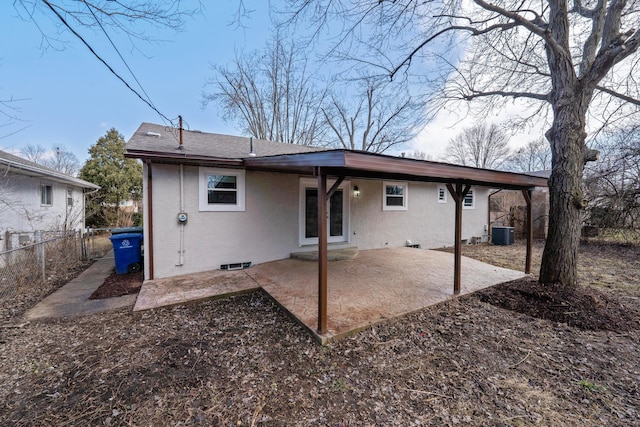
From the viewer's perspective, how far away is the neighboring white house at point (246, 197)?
4324 millimetres

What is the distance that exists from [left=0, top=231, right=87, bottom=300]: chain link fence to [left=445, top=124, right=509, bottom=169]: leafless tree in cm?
2874

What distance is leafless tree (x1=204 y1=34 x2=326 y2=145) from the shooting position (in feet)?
50.1

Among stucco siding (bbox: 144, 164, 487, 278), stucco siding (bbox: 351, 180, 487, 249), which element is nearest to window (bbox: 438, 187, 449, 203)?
stucco siding (bbox: 351, 180, 487, 249)

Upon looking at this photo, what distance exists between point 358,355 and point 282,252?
13.3ft

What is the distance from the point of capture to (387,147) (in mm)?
17328

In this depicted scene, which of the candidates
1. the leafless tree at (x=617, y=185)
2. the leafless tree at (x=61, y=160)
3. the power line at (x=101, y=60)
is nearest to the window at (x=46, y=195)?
the power line at (x=101, y=60)

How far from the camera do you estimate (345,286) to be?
466 centimetres

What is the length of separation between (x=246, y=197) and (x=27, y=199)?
24.7 feet

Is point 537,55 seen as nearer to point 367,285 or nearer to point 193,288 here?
point 367,285

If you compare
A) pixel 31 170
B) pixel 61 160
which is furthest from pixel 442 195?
pixel 61 160

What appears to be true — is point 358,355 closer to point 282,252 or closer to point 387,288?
point 387,288

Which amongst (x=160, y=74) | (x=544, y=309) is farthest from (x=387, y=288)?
(x=160, y=74)

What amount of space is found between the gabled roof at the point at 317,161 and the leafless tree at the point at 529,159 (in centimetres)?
2436

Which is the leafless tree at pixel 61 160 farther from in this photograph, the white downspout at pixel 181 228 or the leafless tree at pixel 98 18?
the leafless tree at pixel 98 18
